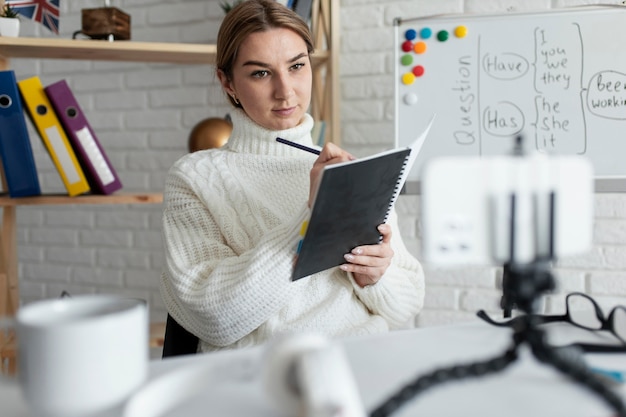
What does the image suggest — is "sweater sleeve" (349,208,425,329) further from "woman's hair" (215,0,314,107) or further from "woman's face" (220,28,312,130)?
"woman's hair" (215,0,314,107)

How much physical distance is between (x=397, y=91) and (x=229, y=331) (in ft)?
3.06

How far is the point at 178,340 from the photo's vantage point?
1.08m

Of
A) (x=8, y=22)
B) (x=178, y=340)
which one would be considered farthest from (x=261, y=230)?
(x=8, y=22)

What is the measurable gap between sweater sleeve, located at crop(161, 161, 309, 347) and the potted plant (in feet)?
2.68

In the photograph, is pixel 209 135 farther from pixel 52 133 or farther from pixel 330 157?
pixel 330 157

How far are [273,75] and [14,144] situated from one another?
2.66 feet

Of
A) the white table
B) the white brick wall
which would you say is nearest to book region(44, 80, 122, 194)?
the white brick wall

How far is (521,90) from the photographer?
5.22 feet

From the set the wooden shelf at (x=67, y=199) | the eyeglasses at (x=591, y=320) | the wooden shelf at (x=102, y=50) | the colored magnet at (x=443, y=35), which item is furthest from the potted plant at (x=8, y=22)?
the eyeglasses at (x=591, y=320)

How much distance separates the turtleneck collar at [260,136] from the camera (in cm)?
119

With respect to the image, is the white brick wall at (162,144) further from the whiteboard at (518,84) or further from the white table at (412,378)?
the white table at (412,378)

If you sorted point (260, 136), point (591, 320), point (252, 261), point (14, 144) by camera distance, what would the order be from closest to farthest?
point (591, 320) < point (252, 261) < point (260, 136) < point (14, 144)

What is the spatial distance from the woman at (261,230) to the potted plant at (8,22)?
75 centimetres

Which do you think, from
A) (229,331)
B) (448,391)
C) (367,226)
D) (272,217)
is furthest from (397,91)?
(448,391)
